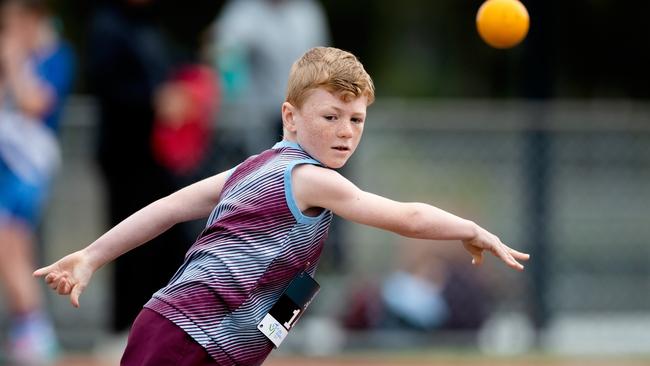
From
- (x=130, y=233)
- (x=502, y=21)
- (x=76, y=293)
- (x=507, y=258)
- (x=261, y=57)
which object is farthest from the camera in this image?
(x=261, y=57)

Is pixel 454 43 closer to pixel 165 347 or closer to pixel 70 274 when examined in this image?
pixel 70 274

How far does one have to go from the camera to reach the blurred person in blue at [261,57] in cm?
955

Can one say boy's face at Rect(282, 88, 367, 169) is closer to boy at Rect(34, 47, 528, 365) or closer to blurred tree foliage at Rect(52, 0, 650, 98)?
boy at Rect(34, 47, 528, 365)

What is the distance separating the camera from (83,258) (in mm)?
4734

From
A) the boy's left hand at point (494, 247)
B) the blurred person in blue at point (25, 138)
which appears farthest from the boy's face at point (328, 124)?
the blurred person in blue at point (25, 138)

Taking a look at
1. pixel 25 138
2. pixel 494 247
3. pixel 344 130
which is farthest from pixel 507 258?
pixel 25 138

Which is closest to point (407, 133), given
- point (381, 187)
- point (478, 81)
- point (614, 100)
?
point (381, 187)

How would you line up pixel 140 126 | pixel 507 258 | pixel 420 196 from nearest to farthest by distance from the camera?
pixel 507 258
pixel 140 126
pixel 420 196

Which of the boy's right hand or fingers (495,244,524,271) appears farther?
the boy's right hand

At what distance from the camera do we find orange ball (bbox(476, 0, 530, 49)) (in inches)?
198

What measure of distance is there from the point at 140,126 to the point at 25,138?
0.75 m

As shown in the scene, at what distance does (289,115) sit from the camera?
467 cm

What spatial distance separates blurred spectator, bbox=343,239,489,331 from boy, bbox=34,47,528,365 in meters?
5.14

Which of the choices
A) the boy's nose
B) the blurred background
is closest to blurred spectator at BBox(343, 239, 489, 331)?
the blurred background
